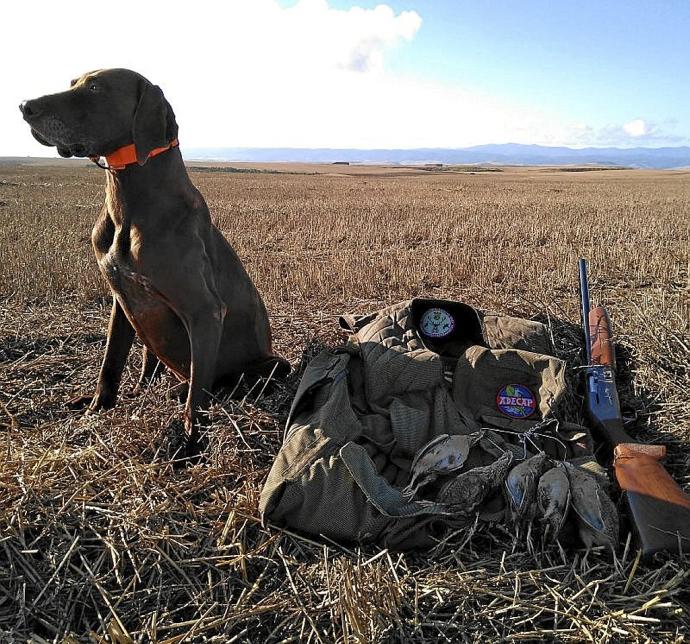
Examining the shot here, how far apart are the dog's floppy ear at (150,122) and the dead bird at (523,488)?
2.38m

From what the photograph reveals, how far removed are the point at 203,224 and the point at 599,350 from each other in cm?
261

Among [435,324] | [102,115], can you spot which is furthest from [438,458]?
[102,115]

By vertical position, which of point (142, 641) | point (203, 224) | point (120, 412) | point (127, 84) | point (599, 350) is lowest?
point (142, 641)

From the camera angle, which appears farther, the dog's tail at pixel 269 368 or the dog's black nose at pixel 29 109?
the dog's tail at pixel 269 368

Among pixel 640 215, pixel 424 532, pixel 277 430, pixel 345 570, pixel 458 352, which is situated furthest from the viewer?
pixel 640 215

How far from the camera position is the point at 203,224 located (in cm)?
339

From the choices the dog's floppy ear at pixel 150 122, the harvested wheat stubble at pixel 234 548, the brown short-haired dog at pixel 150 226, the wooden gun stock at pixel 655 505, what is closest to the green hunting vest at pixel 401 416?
the harvested wheat stubble at pixel 234 548

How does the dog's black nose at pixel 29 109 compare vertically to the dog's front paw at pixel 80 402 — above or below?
above

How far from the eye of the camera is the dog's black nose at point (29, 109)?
2.76 metres

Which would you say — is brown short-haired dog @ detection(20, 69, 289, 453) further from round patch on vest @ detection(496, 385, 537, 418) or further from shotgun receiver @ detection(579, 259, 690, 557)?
shotgun receiver @ detection(579, 259, 690, 557)

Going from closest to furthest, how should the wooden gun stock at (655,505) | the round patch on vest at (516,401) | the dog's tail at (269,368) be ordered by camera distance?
the wooden gun stock at (655,505) < the round patch on vest at (516,401) < the dog's tail at (269,368)

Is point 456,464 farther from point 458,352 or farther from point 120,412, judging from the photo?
point 120,412

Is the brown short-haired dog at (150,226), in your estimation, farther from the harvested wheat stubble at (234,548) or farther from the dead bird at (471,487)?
the dead bird at (471,487)

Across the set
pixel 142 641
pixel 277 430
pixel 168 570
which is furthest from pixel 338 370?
pixel 142 641
